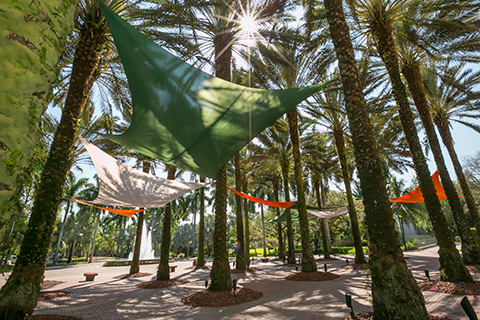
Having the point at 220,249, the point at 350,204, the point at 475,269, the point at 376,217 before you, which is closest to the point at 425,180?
the point at 376,217

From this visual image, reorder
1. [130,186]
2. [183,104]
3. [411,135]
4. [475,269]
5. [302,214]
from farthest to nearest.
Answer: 1. [302,214]
2. [130,186]
3. [475,269]
4. [411,135]
5. [183,104]

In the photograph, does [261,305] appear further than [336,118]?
No

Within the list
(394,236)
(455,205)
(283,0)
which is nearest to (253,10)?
(283,0)

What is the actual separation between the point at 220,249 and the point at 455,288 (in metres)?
6.67

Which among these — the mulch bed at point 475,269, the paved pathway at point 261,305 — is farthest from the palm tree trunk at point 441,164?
the paved pathway at point 261,305

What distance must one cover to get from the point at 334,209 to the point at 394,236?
1259cm

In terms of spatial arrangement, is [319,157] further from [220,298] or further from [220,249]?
[220,298]

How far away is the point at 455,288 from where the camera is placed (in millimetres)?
6250

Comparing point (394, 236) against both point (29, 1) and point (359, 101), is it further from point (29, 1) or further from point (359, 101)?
point (29, 1)

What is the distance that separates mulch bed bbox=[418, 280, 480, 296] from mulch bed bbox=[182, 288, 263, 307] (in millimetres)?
5000

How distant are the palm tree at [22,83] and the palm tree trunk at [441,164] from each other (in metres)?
11.8

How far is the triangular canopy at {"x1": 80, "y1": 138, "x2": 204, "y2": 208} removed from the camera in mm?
8641

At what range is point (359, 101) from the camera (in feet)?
15.9

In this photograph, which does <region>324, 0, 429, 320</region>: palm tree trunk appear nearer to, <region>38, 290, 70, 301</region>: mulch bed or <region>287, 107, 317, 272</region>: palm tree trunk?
<region>287, 107, 317, 272</region>: palm tree trunk
